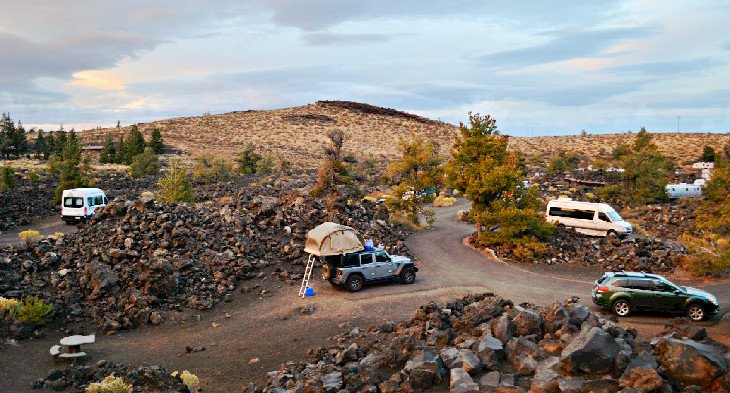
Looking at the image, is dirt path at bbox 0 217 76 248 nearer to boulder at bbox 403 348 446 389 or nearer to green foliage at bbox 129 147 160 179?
green foliage at bbox 129 147 160 179

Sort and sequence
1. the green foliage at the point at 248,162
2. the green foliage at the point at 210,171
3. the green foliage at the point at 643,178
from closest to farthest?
1. the green foliage at the point at 643,178
2. the green foliage at the point at 210,171
3. the green foliage at the point at 248,162

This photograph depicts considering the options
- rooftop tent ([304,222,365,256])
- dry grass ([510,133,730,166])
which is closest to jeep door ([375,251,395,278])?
rooftop tent ([304,222,365,256])

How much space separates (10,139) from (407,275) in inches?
3219

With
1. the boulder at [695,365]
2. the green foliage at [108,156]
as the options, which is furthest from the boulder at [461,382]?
the green foliage at [108,156]

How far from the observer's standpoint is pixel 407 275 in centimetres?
2442

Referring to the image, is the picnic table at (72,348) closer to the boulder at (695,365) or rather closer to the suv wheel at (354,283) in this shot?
the suv wheel at (354,283)

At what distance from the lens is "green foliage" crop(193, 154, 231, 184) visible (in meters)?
59.1

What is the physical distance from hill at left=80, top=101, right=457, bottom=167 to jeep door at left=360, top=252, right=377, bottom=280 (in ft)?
206

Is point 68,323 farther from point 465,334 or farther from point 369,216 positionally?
point 369,216

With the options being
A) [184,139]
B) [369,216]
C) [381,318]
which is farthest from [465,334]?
[184,139]

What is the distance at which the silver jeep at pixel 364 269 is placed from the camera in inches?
912

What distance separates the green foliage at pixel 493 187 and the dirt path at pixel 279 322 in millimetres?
2987

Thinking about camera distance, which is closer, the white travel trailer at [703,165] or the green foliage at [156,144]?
the white travel trailer at [703,165]

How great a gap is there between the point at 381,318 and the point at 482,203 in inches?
542
